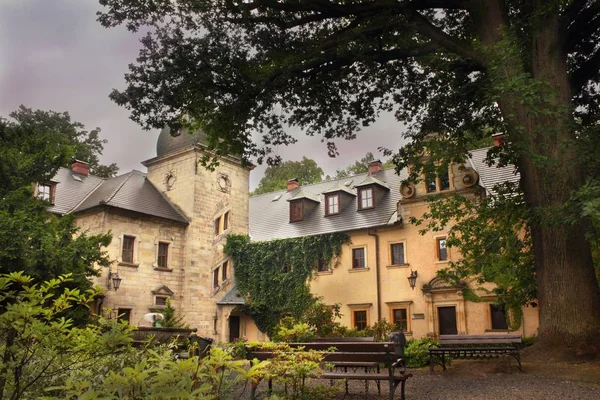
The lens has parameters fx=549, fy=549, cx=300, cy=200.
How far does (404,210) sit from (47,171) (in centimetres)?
1544

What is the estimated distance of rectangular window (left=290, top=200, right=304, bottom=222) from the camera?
29422mm

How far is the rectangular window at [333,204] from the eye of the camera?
28234mm

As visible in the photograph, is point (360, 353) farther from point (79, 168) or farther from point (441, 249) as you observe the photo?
point (79, 168)

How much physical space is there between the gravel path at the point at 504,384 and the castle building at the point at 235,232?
12.4 m

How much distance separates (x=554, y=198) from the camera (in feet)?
34.3

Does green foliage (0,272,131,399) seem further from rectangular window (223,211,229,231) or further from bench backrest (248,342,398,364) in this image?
rectangular window (223,211,229,231)

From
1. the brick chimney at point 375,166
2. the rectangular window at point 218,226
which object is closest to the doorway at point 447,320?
the brick chimney at point 375,166

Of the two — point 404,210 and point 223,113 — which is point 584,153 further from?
point 404,210

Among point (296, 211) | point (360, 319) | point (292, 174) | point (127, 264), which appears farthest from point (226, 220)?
point (292, 174)

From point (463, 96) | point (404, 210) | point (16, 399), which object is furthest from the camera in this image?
point (404, 210)

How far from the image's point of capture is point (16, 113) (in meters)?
40.8

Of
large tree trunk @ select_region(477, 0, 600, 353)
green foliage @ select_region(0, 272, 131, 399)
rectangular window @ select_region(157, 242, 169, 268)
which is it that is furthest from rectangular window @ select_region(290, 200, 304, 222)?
green foliage @ select_region(0, 272, 131, 399)

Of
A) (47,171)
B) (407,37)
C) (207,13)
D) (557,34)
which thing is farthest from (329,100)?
(47,171)

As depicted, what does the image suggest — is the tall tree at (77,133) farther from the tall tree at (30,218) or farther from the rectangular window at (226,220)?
the tall tree at (30,218)
